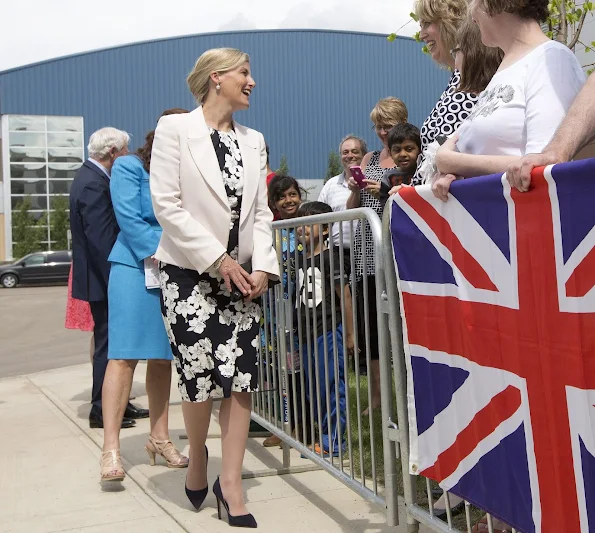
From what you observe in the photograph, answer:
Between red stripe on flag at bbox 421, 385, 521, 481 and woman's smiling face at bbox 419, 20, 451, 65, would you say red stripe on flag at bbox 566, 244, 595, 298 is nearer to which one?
red stripe on flag at bbox 421, 385, 521, 481

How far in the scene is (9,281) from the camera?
35156 millimetres

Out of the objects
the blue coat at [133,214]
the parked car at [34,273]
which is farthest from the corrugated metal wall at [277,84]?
the blue coat at [133,214]


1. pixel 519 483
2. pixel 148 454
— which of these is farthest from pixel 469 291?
pixel 148 454

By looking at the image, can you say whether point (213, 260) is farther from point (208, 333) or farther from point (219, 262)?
point (208, 333)

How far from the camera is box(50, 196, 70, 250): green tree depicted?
5262 cm

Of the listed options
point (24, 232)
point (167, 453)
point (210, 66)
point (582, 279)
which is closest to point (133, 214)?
point (210, 66)

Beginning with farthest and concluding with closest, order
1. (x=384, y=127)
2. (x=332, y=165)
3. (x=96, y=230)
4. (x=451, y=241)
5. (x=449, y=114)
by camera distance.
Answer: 1. (x=332, y=165)
2. (x=384, y=127)
3. (x=96, y=230)
4. (x=449, y=114)
5. (x=451, y=241)

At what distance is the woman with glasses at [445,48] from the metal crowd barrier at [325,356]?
1.90ft

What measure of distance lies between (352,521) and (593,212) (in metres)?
2.09

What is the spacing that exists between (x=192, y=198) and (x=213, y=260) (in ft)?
1.11

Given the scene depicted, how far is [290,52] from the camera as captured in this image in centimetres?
5244

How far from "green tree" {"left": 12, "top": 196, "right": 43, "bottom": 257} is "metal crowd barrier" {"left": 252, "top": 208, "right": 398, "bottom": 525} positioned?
161 ft

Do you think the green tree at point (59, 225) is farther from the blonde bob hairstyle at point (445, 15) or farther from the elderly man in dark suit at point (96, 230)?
the blonde bob hairstyle at point (445, 15)

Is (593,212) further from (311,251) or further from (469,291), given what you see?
(311,251)
